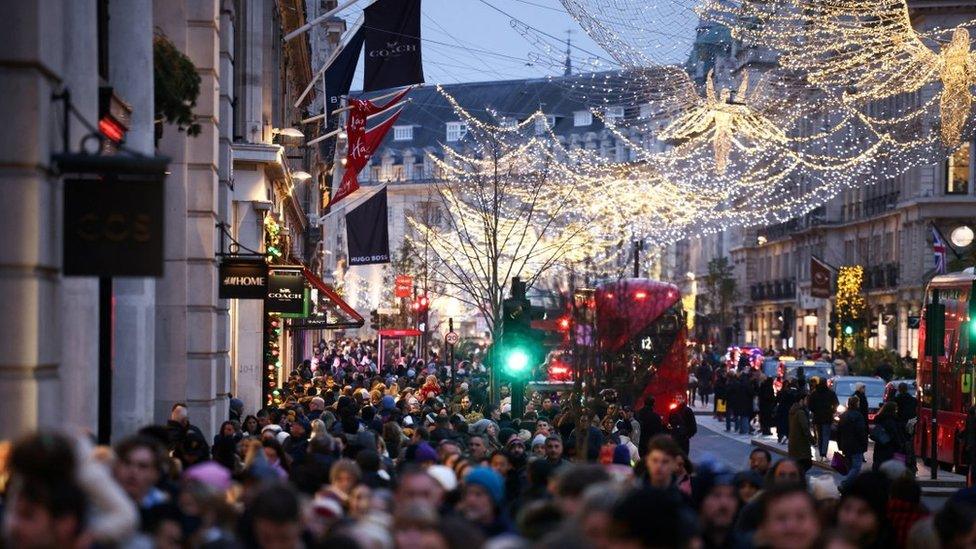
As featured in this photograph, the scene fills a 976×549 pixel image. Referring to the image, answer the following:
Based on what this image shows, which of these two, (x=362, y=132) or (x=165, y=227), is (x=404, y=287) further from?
(x=165, y=227)

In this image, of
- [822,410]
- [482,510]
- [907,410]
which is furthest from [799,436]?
[482,510]

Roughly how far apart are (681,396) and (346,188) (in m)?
8.56

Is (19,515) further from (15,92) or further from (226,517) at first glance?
(15,92)

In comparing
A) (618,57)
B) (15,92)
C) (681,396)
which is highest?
(618,57)

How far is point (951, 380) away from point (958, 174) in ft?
149

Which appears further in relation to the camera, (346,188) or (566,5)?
(346,188)

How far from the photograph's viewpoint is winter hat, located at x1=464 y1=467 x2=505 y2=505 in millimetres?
10438

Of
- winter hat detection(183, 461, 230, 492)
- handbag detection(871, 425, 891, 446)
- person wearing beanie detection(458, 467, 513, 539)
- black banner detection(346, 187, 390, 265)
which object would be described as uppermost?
black banner detection(346, 187, 390, 265)

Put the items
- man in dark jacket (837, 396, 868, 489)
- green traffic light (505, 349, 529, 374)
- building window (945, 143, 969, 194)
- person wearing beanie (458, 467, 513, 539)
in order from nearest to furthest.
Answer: person wearing beanie (458, 467, 513, 539) → green traffic light (505, 349, 529, 374) → man in dark jacket (837, 396, 868, 489) → building window (945, 143, 969, 194)

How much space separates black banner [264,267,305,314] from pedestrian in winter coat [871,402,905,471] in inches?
337

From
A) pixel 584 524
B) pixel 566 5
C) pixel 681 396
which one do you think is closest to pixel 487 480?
pixel 584 524

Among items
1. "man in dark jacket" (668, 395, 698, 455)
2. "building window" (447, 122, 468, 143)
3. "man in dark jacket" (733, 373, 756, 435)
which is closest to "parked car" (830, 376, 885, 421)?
"man in dark jacket" (733, 373, 756, 435)

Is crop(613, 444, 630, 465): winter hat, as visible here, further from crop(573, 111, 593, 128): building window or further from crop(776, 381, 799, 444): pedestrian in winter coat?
crop(573, 111, 593, 128): building window

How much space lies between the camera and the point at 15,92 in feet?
37.7
